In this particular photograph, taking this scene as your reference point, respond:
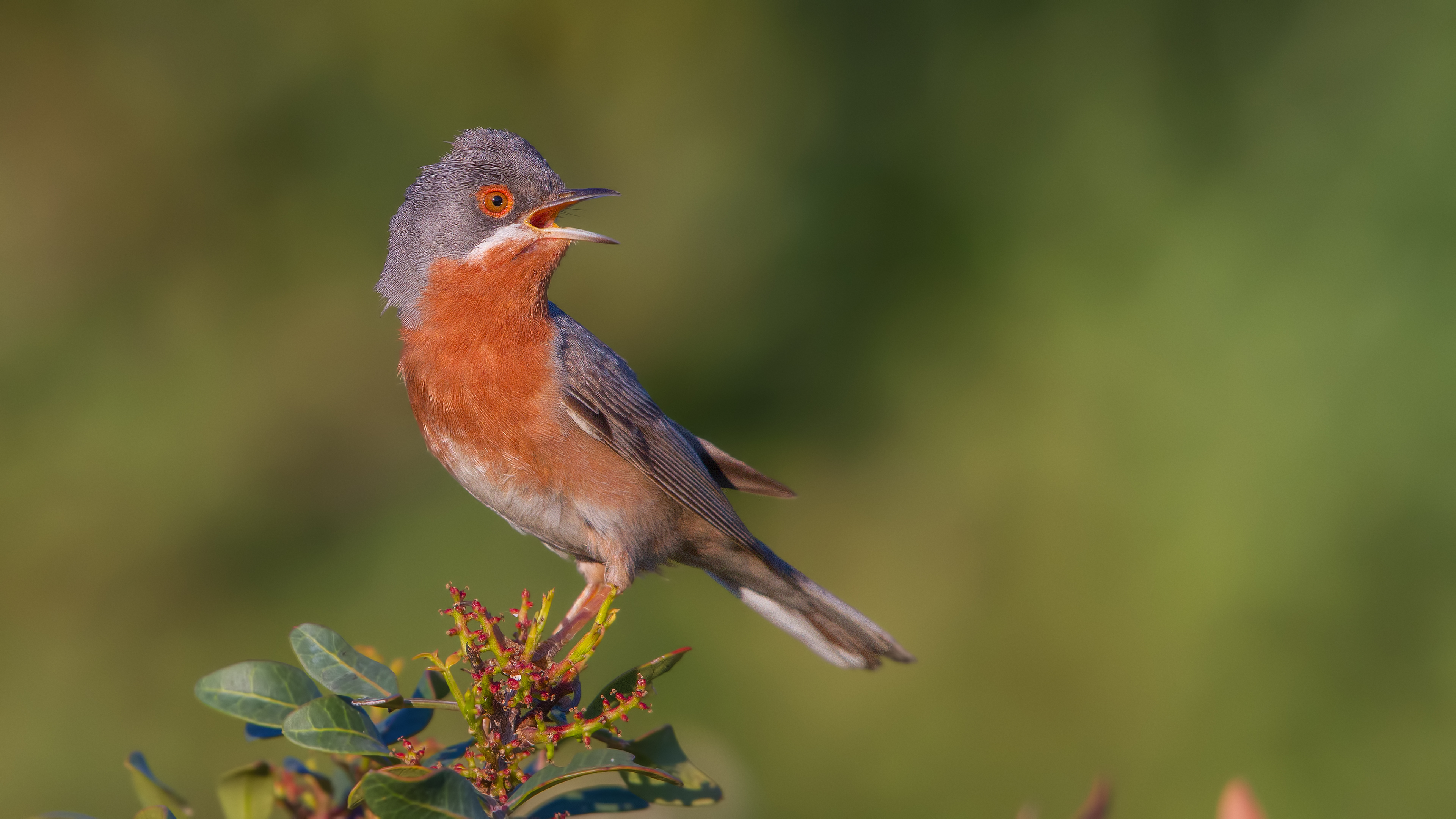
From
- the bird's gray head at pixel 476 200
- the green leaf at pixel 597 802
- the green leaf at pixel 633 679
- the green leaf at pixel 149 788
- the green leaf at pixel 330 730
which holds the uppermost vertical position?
the bird's gray head at pixel 476 200

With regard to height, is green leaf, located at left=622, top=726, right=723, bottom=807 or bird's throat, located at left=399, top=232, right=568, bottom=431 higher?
bird's throat, located at left=399, top=232, right=568, bottom=431

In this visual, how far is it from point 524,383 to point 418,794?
5.42 ft

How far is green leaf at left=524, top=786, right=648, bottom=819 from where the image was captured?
2291 mm

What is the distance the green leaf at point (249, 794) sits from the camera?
218cm

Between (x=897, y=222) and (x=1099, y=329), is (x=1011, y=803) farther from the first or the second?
(x=897, y=222)

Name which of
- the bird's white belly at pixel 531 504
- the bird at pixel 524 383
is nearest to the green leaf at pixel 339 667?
the bird at pixel 524 383

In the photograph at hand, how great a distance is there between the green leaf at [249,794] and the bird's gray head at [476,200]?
1.52 meters

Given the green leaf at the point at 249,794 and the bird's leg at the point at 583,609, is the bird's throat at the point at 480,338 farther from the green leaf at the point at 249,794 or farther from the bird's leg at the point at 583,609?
the green leaf at the point at 249,794

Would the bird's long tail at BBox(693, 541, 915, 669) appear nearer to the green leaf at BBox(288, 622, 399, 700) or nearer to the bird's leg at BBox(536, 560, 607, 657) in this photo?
the bird's leg at BBox(536, 560, 607, 657)

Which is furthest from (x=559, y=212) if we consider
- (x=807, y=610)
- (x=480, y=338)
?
→ (x=807, y=610)

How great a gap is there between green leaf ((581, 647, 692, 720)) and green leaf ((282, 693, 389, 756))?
1.44ft

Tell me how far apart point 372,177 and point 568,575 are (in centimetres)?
298

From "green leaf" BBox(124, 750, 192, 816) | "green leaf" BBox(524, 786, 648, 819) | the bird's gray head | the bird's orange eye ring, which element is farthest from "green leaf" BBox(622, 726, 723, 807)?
the bird's orange eye ring

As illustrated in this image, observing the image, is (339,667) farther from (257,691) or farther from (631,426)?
(631,426)
